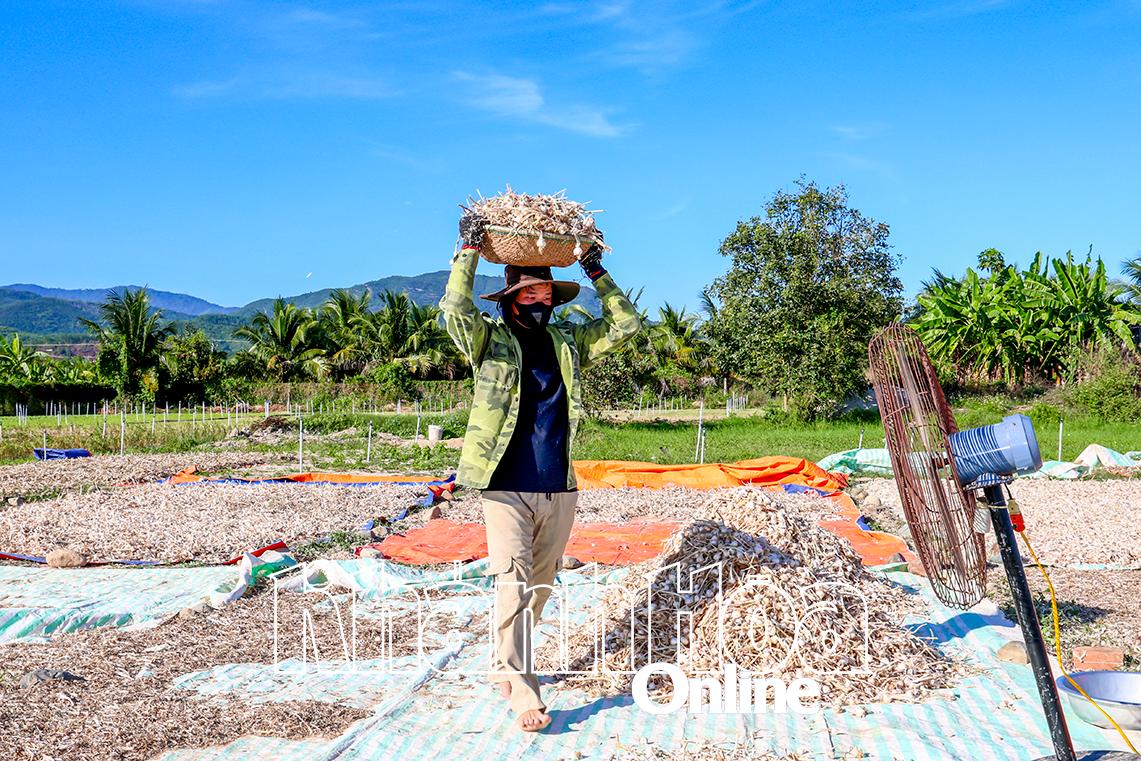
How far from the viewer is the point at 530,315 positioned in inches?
134

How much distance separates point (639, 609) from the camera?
3.74m

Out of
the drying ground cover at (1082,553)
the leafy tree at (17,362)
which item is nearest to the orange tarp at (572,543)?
the drying ground cover at (1082,553)

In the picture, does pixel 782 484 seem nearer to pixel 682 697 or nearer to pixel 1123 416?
pixel 682 697

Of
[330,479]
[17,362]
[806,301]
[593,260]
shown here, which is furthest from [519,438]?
[17,362]

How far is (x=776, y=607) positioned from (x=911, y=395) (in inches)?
47.9

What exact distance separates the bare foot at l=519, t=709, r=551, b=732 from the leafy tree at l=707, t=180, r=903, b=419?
17.3m

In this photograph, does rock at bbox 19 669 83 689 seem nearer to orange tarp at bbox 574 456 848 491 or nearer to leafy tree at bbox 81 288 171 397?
orange tarp at bbox 574 456 848 491

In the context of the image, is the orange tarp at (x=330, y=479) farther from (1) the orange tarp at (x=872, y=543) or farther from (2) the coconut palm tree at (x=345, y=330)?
(2) the coconut palm tree at (x=345, y=330)

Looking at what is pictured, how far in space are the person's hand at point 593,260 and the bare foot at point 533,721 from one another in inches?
56.3

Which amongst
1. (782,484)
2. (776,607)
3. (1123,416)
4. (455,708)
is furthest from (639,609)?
(1123,416)

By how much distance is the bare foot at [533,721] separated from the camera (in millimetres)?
3020

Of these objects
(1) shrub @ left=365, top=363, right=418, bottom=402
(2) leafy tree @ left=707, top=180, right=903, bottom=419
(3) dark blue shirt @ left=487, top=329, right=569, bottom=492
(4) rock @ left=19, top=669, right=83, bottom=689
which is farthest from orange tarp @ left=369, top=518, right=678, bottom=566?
(1) shrub @ left=365, top=363, right=418, bottom=402

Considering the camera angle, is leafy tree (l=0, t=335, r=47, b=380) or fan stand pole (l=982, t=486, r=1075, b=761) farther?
leafy tree (l=0, t=335, r=47, b=380)

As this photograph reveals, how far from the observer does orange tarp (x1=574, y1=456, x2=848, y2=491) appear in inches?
404
